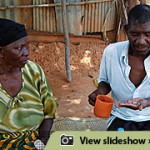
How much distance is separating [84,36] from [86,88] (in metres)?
1.39

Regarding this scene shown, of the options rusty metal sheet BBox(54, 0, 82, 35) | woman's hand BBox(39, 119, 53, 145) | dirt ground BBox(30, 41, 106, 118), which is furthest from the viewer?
rusty metal sheet BBox(54, 0, 82, 35)

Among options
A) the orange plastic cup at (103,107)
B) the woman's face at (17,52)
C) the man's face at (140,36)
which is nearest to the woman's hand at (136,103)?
the orange plastic cup at (103,107)

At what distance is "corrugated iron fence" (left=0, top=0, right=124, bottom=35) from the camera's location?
6406 mm

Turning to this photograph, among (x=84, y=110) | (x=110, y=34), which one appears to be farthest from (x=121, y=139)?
(x=110, y=34)

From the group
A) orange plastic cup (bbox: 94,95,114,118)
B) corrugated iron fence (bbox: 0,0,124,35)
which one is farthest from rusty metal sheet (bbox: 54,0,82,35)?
orange plastic cup (bbox: 94,95,114,118)

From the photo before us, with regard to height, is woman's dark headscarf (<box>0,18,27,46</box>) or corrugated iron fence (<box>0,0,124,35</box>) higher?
woman's dark headscarf (<box>0,18,27,46</box>)

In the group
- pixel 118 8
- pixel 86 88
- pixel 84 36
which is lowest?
pixel 86 88

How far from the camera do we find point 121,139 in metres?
1.39

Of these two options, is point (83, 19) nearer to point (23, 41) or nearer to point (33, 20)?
point (33, 20)

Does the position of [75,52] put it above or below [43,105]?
below

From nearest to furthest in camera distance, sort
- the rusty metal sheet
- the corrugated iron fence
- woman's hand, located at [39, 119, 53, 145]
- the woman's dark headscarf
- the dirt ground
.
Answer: the woman's dark headscarf < woman's hand, located at [39, 119, 53, 145] < the dirt ground < the corrugated iron fence < the rusty metal sheet

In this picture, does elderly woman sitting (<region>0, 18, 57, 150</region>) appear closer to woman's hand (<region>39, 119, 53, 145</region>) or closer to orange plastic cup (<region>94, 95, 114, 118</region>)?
woman's hand (<region>39, 119, 53, 145</region>)

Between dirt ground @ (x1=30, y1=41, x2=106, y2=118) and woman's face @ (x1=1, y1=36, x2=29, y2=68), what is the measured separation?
2.87 metres

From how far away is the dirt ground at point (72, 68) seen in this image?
17.8ft
